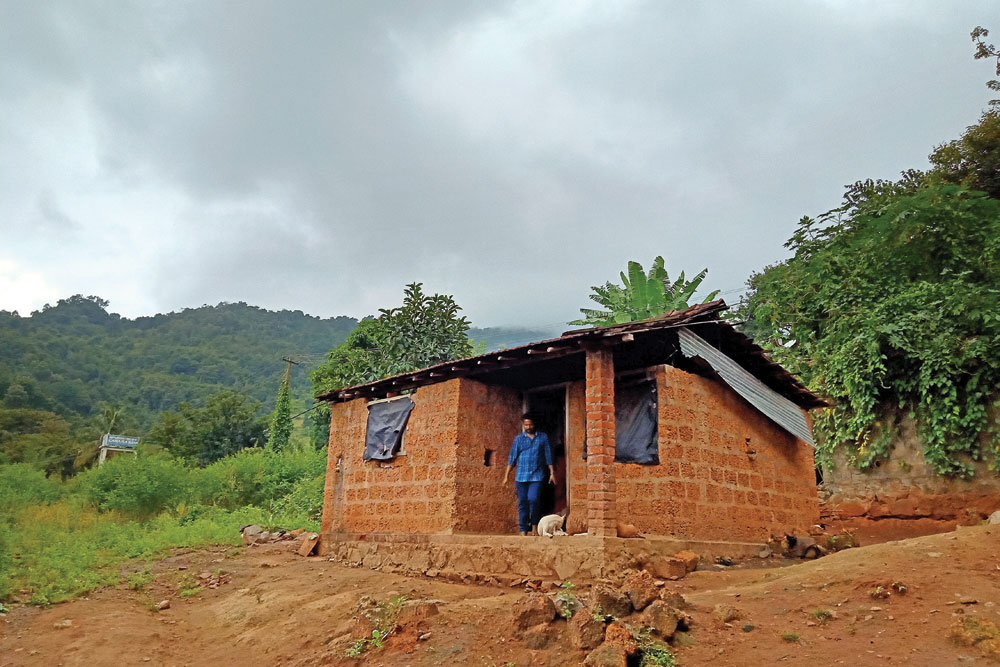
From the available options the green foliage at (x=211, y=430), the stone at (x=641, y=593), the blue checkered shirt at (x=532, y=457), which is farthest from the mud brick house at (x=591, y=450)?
the green foliage at (x=211, y=430)

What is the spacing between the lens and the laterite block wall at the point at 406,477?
945 cm

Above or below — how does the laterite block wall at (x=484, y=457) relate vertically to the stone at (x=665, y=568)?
above

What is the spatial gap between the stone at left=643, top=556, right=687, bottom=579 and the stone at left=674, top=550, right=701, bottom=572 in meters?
0.09

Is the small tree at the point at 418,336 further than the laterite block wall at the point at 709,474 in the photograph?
Yes

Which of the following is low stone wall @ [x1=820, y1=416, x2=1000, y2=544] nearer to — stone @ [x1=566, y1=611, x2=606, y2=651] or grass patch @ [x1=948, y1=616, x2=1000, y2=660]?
grass patch @ [x1=948, y1=616, x2=1000, y2=660]

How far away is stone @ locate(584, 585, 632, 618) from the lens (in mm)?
5391

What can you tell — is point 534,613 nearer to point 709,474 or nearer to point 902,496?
point 709,474

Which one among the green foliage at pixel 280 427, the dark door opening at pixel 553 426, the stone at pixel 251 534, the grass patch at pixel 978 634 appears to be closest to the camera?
the grass patch at pixel 978 634

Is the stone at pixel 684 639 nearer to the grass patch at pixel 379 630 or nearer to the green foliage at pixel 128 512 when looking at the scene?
the grass patch at pixel 379 630

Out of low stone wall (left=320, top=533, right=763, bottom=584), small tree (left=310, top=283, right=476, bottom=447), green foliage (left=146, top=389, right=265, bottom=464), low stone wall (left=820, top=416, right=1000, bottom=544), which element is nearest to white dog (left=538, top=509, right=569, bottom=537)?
low stone wall (left=320, top=533, right=763, bottom=584)

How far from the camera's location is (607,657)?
4.64 meters

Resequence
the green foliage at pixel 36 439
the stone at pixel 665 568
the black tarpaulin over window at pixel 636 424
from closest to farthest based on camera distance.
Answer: the stone at pixel 665 568 → the black tarpaulin over window at pixel 636 424 → the green foliage at pixel 36 439

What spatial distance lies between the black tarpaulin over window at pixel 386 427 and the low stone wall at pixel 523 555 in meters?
1.24

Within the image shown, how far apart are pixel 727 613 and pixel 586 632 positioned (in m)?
1.32
